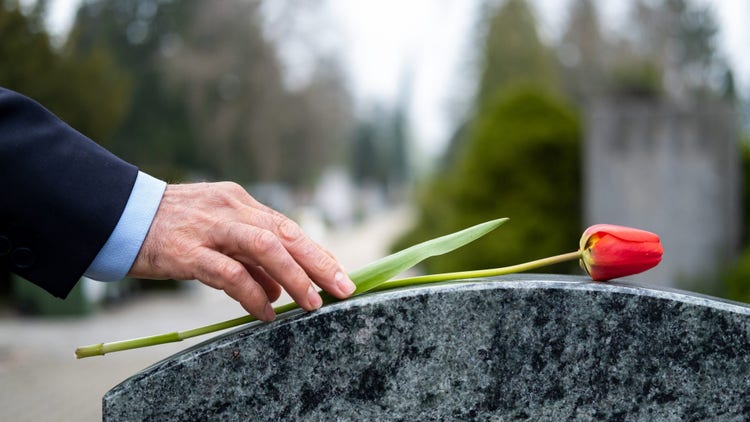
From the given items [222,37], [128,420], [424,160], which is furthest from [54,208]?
[424,160]

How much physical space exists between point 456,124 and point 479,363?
37.9 m

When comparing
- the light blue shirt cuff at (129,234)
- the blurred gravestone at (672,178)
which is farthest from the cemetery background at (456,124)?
the light blue shirt cuff at (129,234)

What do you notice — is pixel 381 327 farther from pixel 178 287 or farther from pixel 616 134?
pixel 178 287

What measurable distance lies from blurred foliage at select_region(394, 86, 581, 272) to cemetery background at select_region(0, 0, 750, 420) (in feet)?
0.06

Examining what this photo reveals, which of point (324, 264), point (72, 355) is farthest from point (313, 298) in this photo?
point (72, 355)

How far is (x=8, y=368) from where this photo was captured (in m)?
6.92

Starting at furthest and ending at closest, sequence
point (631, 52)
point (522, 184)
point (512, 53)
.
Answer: point (631, 52) < point (512, 53) < point (522, 184)

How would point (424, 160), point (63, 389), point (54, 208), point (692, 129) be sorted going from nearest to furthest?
point (54, 208)
point (63, 389)
point (692, 129)
point (424, 160)

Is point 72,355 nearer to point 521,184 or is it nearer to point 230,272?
point 521,184

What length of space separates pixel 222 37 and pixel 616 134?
20.4 meters

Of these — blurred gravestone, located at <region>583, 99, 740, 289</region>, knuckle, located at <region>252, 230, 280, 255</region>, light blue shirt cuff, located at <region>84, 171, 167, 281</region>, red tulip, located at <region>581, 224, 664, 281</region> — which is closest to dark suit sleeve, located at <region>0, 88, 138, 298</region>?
light blue shirt cuff, located at <region>84, 171, 167, 281</region>

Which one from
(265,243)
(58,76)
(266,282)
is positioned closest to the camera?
(265,243)

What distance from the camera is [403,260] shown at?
1.52 meters

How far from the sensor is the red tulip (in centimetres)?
143
